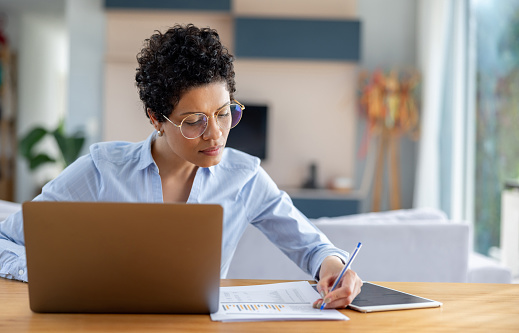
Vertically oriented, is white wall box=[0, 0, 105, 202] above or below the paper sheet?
above

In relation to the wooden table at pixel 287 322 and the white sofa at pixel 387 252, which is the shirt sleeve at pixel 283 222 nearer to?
the wooden table at pixel 287 322

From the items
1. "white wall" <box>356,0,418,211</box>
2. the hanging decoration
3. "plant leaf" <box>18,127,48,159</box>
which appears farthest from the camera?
"white wall" <box>356,0,418,211</box>

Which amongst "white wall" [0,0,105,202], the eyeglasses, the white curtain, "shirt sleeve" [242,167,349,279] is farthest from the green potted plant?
the eyeglasses

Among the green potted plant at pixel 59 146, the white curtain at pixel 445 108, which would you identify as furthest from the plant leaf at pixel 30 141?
the white curtain at pixel 445 108

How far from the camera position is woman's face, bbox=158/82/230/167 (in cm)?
148

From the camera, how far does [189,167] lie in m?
1.66

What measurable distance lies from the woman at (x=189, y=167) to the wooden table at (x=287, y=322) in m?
0.20

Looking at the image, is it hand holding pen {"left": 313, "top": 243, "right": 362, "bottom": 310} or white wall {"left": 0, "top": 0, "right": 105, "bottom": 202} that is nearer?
hand holding pen {"left": 313, "top": 243, "right": 362, "bottom": 310}

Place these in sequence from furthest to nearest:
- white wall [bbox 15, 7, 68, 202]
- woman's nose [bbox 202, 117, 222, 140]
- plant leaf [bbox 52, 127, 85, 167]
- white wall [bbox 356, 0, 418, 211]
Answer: white wall [bbox 15, 7, 68, 202] → white wall [bbox 356, 0, 418, 211] → plant leaf [bbox 52, 127, 85, 167] → woman's nose [bbox 202, 117, 222, 140]

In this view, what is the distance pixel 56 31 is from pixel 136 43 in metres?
3.64

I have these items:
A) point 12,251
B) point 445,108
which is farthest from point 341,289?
point 445,108

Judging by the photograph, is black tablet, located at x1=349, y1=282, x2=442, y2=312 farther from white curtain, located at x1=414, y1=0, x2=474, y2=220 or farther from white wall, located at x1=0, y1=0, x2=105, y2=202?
white wall, located at x1=0, y1=0, x2=105, y2=202

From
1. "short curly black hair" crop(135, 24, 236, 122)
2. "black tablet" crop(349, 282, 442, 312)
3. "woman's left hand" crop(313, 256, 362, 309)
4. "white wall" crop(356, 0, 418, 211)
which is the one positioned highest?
"white wall" crop(356, 0, 418, 211)

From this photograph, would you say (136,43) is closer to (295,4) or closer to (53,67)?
(295,4)
